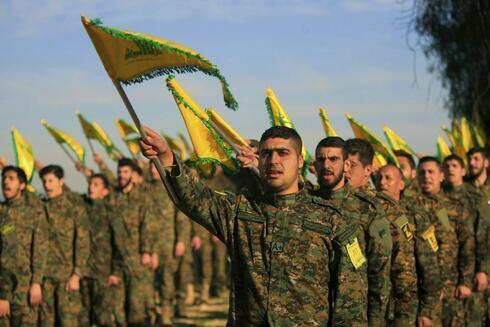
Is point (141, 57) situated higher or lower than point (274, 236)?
higher

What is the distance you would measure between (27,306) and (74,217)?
4.37 feet

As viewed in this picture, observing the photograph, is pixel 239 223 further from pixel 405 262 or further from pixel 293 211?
pixel 405 262

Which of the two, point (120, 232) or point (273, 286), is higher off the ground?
point (120, 232)

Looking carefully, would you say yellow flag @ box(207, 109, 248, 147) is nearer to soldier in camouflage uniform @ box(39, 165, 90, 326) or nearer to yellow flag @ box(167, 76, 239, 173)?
yellow flag @ box(167, 76, 239, 173)

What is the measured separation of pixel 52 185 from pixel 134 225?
1847mm

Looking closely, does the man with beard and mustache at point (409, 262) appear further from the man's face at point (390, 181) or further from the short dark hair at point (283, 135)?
the short dark hair at point (283, 135)

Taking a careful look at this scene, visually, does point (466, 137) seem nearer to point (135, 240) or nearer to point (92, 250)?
point (135, 240)

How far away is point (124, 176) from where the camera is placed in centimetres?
1147

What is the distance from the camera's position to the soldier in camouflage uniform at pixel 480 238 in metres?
8.99

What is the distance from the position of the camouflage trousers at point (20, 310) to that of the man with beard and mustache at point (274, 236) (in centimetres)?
475

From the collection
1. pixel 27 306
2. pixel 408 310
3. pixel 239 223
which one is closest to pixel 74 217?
pixel 27 306

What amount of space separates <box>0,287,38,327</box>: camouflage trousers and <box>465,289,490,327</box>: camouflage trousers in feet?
15.1

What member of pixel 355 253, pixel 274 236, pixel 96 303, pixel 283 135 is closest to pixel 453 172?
pixel 96 303

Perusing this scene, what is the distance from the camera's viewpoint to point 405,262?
6.56m
